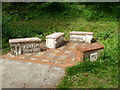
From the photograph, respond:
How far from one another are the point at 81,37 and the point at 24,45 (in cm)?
300

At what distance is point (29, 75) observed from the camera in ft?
18.7

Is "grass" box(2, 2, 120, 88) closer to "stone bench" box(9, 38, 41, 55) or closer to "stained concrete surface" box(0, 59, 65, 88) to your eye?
"stained concrete surface" box(0, 59, 65, 88)

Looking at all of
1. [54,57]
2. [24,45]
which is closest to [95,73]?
[54,57]

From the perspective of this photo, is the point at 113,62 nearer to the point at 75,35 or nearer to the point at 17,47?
the point at 75,35

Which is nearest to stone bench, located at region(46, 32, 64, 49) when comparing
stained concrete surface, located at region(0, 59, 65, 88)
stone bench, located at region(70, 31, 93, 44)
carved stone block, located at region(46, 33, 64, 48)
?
carved stone block, located at region(46, 33, 64, 48)

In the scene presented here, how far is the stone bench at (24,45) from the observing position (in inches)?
295

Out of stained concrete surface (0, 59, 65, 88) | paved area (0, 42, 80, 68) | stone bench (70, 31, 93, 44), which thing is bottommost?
stained concrete surface (0, 59, 65, 88)

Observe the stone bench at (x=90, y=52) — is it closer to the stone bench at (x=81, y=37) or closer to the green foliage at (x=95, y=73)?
the green foliage at (x=95, y=73)

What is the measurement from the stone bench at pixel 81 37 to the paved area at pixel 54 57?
0.93 m

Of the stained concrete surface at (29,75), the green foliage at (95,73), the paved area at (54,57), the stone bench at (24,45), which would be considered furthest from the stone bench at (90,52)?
the stone bench at (24,45)

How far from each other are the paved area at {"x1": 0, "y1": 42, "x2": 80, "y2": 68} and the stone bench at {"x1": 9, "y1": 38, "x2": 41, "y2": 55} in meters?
0.24

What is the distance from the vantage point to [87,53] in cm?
631

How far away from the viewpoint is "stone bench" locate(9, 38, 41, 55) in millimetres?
7484

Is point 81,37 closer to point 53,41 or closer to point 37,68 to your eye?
point 53,41
